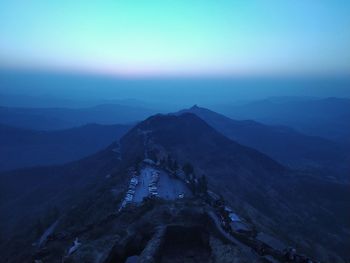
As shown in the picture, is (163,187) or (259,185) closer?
(163,187)

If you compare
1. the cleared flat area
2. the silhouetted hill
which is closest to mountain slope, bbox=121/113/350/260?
the silhouetted hill

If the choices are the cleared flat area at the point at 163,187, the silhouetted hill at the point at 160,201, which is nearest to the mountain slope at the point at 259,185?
the silhouetted hill at the point at 160,201

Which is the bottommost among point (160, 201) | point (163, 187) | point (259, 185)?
point (259, 185)

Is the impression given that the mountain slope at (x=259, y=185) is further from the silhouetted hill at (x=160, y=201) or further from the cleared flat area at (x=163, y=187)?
the cleared flat area at (x=163, y=187)

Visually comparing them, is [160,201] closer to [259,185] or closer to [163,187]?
[163,187]

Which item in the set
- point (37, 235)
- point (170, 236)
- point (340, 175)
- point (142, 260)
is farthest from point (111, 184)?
point (340, 175)

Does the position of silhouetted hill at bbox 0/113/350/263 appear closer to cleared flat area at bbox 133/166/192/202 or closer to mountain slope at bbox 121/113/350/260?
mountain slope at bbox 121/113/350/260

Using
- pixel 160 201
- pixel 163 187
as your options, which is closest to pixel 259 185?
pixel 163 187

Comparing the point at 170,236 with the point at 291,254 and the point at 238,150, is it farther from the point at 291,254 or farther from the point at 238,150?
the point at 238,150

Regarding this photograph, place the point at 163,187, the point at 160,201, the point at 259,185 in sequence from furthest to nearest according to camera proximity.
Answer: the point at 259,185, the point at 163,187, the point at 160,201
